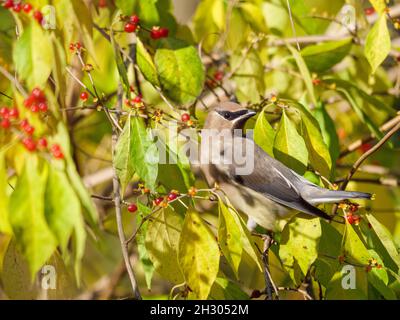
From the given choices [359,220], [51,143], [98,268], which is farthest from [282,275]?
[98,268]

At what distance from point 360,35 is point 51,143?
2659 mm

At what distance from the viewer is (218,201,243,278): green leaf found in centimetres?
266

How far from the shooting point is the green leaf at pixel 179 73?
11.8ft

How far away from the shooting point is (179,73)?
142 inches

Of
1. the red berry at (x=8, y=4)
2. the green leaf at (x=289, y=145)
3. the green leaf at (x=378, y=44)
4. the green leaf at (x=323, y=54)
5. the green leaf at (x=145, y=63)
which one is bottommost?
the green leaf at (x=289, y=145)

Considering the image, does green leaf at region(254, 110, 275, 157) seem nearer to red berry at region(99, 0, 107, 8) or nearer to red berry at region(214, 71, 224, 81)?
red berry at region(214, 71, 224, 81)

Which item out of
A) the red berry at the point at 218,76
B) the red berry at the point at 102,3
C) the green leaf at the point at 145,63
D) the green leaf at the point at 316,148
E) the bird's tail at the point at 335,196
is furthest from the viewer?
the red berry at the point at 218,76

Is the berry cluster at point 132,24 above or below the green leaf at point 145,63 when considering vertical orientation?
above

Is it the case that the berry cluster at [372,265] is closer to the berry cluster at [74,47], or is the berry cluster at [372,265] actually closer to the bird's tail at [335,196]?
the bird's tail at [335,196]

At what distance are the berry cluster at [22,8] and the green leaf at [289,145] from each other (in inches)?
44.8

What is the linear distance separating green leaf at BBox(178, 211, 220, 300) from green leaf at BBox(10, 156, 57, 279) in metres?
0.62

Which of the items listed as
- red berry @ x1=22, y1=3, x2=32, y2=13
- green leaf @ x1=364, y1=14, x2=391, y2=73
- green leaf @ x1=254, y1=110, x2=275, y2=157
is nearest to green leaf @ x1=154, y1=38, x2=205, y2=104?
green leaf @ x1=254, y1=110, x2=275, y2=157

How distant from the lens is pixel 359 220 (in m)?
3.07

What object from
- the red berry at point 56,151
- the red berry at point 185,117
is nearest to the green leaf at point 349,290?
the red berry at point 185,117
